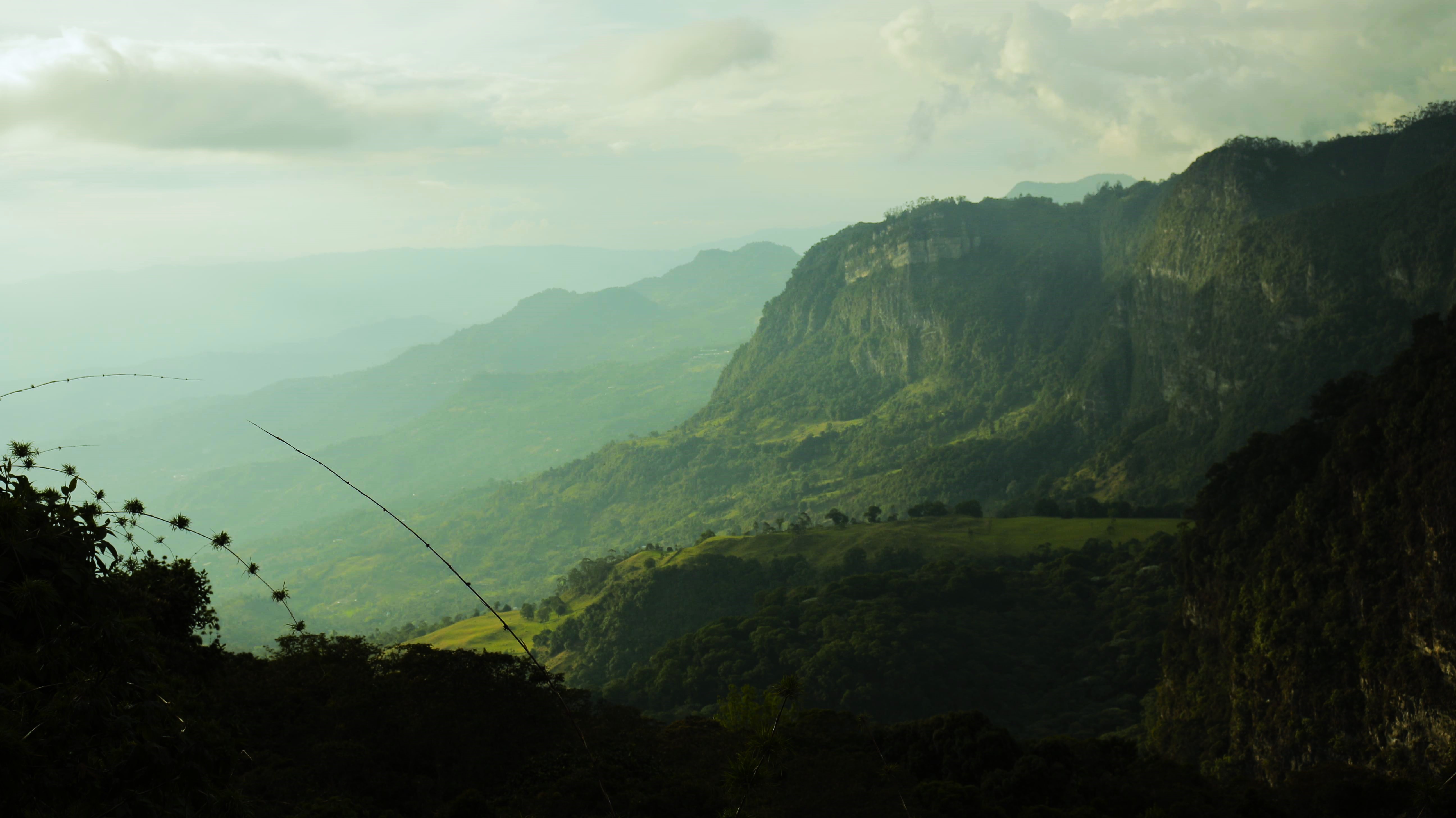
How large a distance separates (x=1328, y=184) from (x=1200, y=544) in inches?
4376

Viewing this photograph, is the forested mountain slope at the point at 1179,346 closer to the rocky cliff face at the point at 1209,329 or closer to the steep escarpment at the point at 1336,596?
the rocky cliff face at the point at 1209,329

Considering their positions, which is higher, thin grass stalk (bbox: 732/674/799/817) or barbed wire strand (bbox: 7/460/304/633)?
barbed wire strand (bbox: 7/460/304/633)

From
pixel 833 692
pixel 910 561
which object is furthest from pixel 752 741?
pixel 910 561

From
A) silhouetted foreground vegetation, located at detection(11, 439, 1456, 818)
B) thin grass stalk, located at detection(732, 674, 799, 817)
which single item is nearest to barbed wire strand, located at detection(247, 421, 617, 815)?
silhouetted foreground vegetation, located at detection(11, 439, 1456, 818)

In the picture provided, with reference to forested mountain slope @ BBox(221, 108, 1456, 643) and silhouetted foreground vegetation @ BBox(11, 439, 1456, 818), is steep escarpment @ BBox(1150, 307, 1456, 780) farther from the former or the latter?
forested mountain slope @ BBox(221, 108, 1456, 643)

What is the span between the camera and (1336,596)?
43344mm

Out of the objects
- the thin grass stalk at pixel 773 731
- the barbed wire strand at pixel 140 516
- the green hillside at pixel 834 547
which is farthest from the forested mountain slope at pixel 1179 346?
the barbed wire strand at pixel 140 516

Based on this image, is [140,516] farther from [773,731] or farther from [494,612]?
[773,731]

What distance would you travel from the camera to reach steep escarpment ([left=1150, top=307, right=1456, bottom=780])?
124 ft

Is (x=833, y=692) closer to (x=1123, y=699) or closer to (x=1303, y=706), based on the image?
(x=1123, y=699)

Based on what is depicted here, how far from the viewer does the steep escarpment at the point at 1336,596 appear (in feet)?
124

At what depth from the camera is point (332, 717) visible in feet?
89.6

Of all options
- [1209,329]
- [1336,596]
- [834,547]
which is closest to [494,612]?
[1336,596]

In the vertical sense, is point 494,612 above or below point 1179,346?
below
